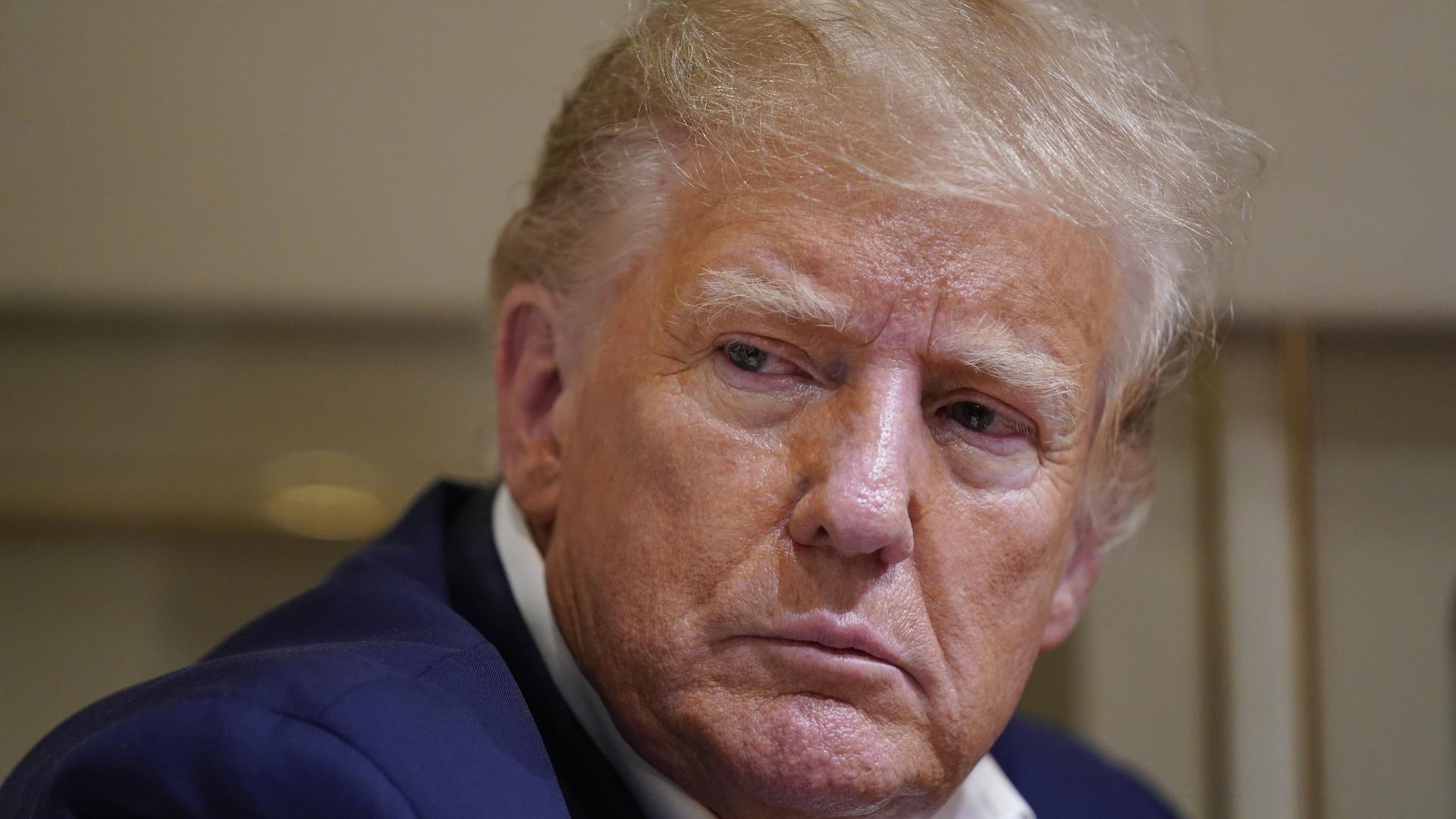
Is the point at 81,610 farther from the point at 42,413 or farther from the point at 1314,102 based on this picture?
the point at 1314,102

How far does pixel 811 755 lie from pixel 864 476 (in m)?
0.25

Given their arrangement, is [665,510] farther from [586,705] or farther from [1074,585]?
[1074,585]

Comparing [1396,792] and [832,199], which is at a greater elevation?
[832,199]

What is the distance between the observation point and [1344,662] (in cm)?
209

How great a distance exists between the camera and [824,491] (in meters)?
1.04

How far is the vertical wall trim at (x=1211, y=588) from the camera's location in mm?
2162

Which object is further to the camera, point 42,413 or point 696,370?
point 42,413

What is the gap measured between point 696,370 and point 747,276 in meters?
0.10

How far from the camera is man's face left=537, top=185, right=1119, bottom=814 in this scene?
1.05 meters

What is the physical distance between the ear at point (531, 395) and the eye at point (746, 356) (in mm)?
239

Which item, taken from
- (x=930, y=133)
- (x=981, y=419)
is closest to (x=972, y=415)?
(x=981, y=419)

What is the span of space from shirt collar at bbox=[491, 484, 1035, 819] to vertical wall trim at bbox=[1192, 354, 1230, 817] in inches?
38.5

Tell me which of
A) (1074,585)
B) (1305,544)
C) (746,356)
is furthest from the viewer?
(1305,544)

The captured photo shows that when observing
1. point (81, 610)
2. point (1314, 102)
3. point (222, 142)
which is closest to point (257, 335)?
point (222, 142)
